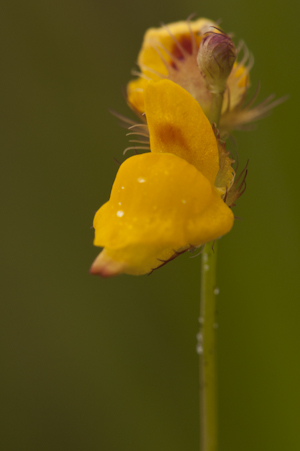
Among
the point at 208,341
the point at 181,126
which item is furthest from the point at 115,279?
the point at 181,126

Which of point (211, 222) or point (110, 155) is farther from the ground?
point (110, 155)

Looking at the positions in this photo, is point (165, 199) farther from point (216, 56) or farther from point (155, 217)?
point (216, 56)

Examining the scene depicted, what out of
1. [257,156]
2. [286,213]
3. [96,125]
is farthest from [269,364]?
[96,125]

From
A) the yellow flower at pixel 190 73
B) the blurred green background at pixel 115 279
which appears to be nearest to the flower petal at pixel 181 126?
the yellow flower at pixel 190 73

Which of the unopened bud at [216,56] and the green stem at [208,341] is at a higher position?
the unopened bud at [216,56]

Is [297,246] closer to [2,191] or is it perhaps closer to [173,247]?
[173,247]

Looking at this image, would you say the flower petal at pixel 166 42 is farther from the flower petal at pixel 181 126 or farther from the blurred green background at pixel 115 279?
the blurred green background at pixel 115 279
